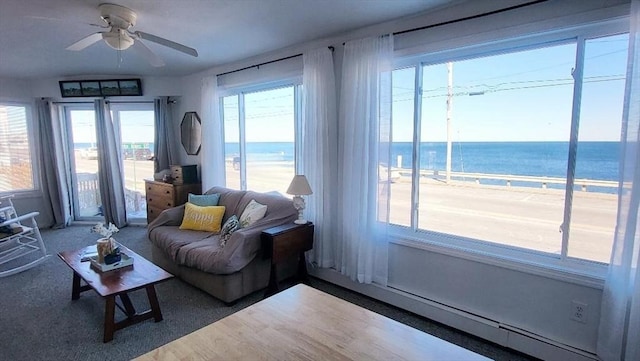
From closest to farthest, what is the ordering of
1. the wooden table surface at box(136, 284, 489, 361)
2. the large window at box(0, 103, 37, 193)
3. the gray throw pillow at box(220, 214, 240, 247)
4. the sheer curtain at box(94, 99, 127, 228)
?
the wooden table surface at box(136, 284, 489, 361) → the gray throw pillow at box(220, 214, 240, 247) → the large window at box(0, 103, 37, 193) → the sheer curtain at box(94, 99, 127, 228)

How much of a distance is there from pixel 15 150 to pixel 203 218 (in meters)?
3.87

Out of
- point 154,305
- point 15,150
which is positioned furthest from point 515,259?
point 15,150

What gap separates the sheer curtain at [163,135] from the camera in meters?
5.05

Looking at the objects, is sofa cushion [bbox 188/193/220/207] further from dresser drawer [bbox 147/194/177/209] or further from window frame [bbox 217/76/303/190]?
dresser drawer [bbox 147/194/177/209]

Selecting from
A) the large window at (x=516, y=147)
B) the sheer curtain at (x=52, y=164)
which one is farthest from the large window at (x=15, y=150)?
the large window at (x=516, y=147)

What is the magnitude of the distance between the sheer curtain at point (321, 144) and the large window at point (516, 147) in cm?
62

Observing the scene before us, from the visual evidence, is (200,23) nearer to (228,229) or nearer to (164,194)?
(228,229)

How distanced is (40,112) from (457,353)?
6444 millimetres

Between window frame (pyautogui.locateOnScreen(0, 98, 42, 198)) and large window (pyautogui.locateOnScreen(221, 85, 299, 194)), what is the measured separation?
127 inches

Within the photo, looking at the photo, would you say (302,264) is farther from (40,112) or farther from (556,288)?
(40,112)

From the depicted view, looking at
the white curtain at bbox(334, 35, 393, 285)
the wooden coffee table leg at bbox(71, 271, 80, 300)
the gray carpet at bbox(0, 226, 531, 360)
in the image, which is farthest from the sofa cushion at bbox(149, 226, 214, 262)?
the white curtain at bbox(334, 35, 393, 285)

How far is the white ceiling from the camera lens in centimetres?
232

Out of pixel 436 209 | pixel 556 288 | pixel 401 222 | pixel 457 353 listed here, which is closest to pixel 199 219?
pixel 401 222

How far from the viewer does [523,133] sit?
2291mm
